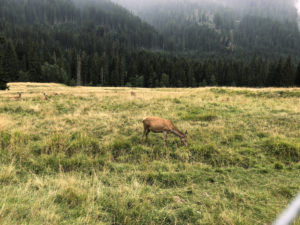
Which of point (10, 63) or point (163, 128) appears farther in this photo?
point (10, 63)

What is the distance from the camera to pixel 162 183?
4.71 meters

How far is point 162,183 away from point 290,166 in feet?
14.1

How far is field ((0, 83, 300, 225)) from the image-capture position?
134 inches

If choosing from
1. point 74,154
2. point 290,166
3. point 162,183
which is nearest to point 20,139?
point 74,154

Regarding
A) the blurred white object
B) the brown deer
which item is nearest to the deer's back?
the brown deer

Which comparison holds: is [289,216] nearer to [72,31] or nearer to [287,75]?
[287,75]

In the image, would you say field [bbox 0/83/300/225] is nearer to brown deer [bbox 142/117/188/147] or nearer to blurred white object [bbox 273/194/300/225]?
brown deer [bbox 142/117/188/147]

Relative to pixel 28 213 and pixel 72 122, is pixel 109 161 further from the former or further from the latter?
pixel 72 122

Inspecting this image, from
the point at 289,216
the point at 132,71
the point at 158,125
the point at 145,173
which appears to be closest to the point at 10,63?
the point at 132,71

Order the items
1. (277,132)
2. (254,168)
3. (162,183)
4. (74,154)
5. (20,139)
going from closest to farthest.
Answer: (162,183) → (254,168) → (74,154) → (20,139) → (277,132)

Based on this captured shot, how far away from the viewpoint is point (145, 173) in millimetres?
5035

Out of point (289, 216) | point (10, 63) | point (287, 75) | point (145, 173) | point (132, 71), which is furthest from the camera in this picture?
point (132, 71)

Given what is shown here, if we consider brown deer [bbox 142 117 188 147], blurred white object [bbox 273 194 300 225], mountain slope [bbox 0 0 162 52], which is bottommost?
brown deer [bbox 142 117 188 147]

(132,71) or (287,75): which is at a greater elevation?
(287,75)
